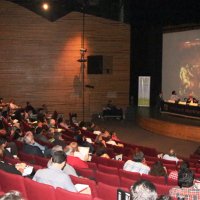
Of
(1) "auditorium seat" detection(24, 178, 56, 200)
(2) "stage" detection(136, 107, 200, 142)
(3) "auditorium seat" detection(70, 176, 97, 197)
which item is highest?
(1) "auditorium seat" detection(24, 178, 56, 200)

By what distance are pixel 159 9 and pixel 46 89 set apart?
586 centimetres

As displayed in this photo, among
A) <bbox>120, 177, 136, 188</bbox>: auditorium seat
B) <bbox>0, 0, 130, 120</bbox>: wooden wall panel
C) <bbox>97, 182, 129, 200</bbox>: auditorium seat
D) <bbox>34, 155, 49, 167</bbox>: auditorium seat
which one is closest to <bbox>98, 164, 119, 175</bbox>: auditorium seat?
<bbox>120, 177, 136, 188</bbox>: auditorium seat

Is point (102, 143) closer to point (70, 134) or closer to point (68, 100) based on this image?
point (70, 134)

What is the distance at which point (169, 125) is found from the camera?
14.7m

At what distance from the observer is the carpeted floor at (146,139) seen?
12734mm

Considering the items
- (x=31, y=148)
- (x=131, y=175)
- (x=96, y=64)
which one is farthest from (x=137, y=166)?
(x=96, y=64)

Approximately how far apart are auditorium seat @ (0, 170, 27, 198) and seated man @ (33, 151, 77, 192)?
1.01 ft

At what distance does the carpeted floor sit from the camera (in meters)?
12.7

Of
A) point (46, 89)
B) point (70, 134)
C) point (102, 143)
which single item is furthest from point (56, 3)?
point (102, 143)

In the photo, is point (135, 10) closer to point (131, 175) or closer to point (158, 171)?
point (158, 171)

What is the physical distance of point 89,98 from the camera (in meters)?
18.4

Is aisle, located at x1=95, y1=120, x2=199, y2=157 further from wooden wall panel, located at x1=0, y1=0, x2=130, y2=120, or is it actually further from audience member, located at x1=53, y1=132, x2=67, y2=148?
audience member, located at x1=53, y1=132, x2=67, y2=148

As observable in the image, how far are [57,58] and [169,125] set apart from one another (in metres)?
6.02

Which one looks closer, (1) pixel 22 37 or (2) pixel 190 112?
(2) pixel 190 112
